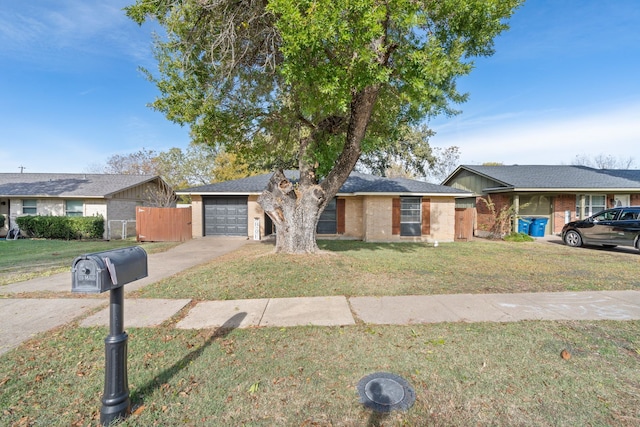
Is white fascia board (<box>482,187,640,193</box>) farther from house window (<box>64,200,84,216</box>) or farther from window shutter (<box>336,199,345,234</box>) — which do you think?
house window (<box>64,200,84,216</box>)

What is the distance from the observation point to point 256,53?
8.31 meters

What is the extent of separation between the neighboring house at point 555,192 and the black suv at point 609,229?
3.18 meters

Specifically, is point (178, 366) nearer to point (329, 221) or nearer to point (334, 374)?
point (334, 374)

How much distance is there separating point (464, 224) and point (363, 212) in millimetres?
5624

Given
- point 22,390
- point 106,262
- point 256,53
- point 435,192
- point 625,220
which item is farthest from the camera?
point 435,192

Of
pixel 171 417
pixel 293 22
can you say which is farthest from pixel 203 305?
pixel 293 22

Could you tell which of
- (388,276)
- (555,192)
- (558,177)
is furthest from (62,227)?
(558,177)

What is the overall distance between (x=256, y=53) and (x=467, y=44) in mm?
5395

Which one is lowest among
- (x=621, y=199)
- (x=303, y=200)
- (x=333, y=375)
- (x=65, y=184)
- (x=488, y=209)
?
(x=333, y=375)

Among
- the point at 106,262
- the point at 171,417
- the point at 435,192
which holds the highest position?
the point at 435,192

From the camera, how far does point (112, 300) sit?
2.32m

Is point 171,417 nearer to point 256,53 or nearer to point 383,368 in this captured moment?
point 383,368

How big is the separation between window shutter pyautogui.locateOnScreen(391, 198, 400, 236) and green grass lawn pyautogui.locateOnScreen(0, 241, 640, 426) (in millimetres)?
10995

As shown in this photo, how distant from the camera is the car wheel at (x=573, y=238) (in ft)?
42.4
